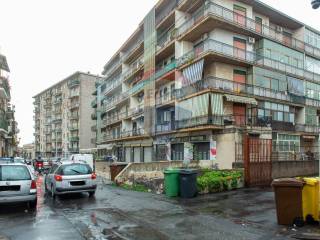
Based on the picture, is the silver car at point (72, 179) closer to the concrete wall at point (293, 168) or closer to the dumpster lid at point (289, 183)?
the dumpster lid at point (289, 183)

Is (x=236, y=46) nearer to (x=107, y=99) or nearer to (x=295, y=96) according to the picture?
(x=295, y=96)

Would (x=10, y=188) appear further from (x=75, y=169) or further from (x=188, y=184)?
(x=188, y=184)

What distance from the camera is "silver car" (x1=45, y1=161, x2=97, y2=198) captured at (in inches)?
569

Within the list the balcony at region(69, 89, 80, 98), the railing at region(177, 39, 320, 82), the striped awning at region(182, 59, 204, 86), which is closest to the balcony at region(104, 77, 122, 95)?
the balcony at region(69, 89, 80, 98)

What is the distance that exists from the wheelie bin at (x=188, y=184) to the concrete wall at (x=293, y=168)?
6812mm

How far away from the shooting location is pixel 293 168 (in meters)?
21.2

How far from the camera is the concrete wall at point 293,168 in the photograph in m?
19.1

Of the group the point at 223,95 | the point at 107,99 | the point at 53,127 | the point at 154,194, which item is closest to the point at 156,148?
the point at 223,95

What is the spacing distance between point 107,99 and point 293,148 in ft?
128

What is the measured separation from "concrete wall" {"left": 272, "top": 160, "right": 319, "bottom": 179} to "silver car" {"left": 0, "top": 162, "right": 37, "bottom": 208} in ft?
42.0

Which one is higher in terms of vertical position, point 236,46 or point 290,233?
point 236,46

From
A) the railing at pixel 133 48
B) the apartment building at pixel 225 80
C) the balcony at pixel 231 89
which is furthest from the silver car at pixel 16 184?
the railing at pixel 133 48

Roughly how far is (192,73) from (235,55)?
423 cm

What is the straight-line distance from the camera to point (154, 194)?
606 inches
